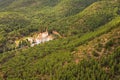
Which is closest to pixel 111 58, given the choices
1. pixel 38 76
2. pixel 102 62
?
pixel 102 62

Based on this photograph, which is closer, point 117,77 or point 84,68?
point 117,77

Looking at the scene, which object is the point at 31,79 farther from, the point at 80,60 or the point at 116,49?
the point at 116,49

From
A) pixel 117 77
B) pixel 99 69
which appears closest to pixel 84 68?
pixel 99 69

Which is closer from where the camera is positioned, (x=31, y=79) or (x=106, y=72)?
(x=106, y=72)

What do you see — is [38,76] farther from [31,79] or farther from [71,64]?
[71,64]

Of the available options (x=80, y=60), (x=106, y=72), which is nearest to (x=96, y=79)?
(x=106, y=72)

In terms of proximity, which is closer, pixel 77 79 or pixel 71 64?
pixel 77 79

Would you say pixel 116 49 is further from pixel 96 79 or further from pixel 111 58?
pixel 96 79
